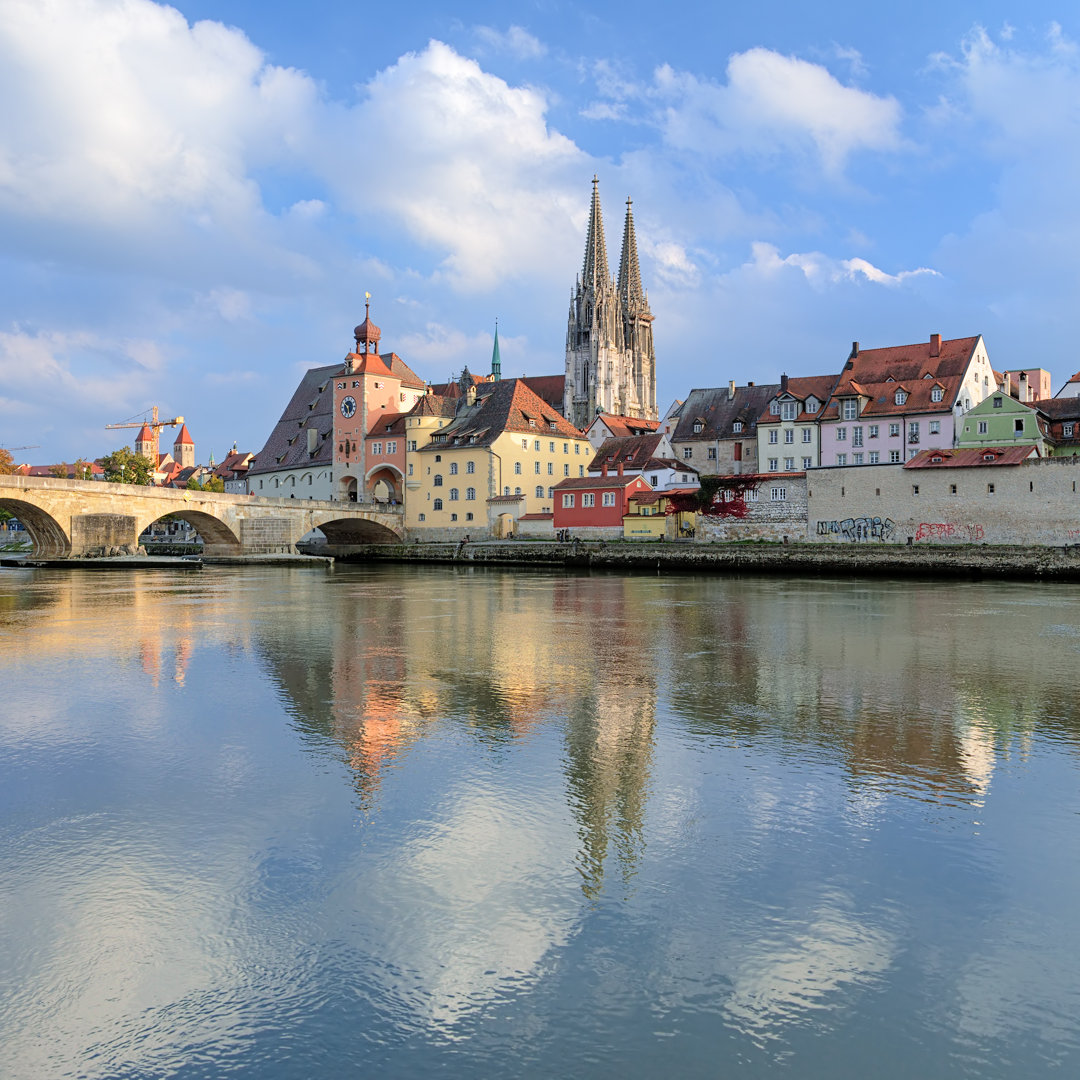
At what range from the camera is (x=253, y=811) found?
771 centimetres

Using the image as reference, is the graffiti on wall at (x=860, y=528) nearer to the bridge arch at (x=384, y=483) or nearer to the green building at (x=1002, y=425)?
the green building at (x=1002, y=425)

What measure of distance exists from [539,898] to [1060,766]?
587cm

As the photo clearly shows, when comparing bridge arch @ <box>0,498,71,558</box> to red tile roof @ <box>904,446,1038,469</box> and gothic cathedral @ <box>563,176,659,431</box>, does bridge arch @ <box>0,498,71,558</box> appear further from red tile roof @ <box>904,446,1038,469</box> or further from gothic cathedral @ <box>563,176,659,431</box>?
gothic cathedral @ <box>563,176,659,431</box>

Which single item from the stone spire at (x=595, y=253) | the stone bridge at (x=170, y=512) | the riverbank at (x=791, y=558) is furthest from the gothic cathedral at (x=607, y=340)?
the riverbank at (x=791, y=558)

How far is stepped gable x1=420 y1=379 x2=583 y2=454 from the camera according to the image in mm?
71062

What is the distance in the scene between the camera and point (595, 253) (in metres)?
112

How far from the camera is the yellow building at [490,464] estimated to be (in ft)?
229

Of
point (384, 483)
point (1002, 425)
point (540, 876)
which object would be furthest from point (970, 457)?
point (384, 483)

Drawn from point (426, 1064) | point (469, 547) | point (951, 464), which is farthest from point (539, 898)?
point (469, 547)

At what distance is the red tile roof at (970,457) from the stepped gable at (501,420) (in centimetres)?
3007

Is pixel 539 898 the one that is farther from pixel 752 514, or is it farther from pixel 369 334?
pixel 369 334

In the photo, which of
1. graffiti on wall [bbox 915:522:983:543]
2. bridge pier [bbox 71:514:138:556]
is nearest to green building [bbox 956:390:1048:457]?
Answer: graffiti on wall [bbox 915:522:983:543]

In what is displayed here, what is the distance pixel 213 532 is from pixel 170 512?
6020 millimetres

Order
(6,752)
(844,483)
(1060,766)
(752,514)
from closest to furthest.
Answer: (1060,766)
(6,752)
(844,483)
(752,514)
